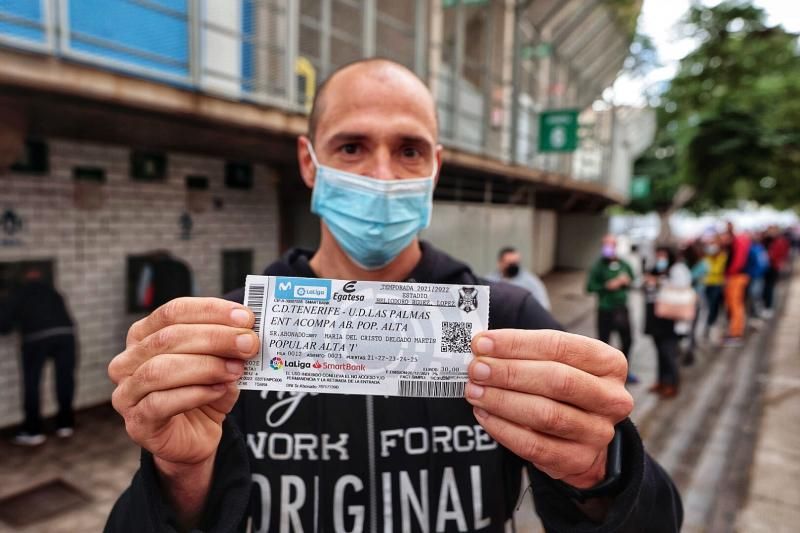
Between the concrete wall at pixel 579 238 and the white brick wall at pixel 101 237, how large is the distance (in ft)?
58.2

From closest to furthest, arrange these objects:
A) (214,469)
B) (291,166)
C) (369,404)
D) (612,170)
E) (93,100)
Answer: (214,469) < (369,404) < (93,100) < (291,166) < (612,170)

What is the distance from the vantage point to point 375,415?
143 centimetres

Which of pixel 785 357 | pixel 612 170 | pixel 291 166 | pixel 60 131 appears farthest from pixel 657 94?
pixel 60 131

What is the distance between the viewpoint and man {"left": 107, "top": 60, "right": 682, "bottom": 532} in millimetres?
999

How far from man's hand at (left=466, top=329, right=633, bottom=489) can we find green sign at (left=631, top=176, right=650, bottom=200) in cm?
2600

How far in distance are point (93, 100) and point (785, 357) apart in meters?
10.6

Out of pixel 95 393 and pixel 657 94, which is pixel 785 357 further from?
pixel 657 94

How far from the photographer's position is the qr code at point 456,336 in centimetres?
107

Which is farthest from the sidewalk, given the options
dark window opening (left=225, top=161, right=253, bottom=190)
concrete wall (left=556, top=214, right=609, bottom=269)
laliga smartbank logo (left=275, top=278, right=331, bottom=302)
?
concrete wall (left=556, top=214, right=609, bottom=269)

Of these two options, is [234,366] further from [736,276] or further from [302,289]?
[736,276]

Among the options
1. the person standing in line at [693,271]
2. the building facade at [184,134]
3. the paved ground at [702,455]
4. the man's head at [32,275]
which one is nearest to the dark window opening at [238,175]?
the building facade at [184,134]

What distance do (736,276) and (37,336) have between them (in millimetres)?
10776

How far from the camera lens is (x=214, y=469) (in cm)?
120

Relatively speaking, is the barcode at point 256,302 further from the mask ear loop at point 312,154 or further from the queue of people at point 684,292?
the queue of people at point 684,292
